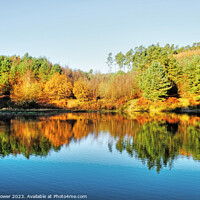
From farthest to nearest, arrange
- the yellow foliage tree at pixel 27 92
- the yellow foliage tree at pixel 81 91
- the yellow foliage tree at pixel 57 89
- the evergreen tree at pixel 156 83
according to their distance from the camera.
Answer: the yellow foliage tree at pixel 81 91, the yellow foliage tree at pixel 57 89, the yellow foliage tree at pixel 27 92, the evergreen tree at pixel 156 83

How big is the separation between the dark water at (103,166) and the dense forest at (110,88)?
38.4 metres

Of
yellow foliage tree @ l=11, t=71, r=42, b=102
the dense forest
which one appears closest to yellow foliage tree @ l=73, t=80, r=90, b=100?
the dense forest

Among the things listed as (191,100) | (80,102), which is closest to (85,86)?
(80,102)

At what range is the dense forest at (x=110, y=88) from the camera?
199 feet

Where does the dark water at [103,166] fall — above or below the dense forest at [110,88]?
below

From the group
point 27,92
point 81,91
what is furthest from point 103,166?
point 81,91

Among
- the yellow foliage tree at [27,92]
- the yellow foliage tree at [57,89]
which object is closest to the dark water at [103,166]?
the yellow foliage tree at [27,92]

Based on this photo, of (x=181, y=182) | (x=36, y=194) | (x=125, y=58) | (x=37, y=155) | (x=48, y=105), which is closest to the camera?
(x=36, y=194)

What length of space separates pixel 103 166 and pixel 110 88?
198ft

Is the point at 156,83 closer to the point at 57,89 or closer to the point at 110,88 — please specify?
the point at 110,88

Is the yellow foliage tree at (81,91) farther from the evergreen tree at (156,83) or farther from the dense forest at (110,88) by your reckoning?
the evergreen tree at (156,83)

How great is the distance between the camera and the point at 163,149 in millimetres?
17922

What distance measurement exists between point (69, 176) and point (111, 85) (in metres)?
62.8

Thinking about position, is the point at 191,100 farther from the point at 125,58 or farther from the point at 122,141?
the point at 125,58
